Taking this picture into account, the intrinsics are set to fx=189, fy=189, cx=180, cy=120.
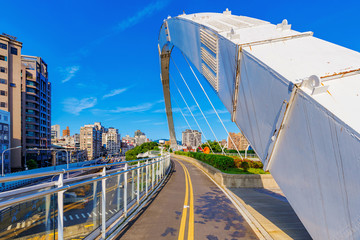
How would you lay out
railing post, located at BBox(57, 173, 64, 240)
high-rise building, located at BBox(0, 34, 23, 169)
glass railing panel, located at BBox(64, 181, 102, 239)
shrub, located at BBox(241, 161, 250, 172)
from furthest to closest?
high-rise building, located at BBox(0, 34, 23, 169) < shrub, located at BBox(241, 161, 250, 172) < glass railing panel, located at BBox(64, 181, 102, 239) < railing post, located at BBox(57, 173, 64, 240)

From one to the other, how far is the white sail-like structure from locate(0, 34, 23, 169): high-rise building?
62.5 meters

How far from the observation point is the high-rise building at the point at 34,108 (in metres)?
58.4

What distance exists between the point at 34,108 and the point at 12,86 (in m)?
10.8

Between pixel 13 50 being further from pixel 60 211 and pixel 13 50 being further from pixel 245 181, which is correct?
pixel 60 211

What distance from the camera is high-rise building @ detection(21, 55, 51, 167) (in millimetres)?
58438

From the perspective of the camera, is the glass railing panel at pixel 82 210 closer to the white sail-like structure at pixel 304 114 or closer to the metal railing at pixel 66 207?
the metal railing at pixel 66 207

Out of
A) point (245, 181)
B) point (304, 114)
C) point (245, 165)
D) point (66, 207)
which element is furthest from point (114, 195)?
point (245, 165)

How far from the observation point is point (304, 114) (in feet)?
9.89

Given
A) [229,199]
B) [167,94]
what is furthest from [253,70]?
[167,94]

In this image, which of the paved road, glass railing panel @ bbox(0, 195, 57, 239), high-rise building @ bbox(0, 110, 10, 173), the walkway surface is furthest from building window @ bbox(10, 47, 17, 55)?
the walkway surface

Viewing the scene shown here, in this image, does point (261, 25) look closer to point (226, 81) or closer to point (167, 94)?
point (226, 81)

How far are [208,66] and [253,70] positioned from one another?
3.44 metres

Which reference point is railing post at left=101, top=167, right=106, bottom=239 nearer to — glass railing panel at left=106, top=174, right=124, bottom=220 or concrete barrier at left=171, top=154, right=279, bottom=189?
glass railing panel at left=106, top=174, right=124, bottom=220

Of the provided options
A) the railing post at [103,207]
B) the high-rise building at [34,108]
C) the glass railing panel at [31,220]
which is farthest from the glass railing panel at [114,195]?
the high-rise building at [34,108]
